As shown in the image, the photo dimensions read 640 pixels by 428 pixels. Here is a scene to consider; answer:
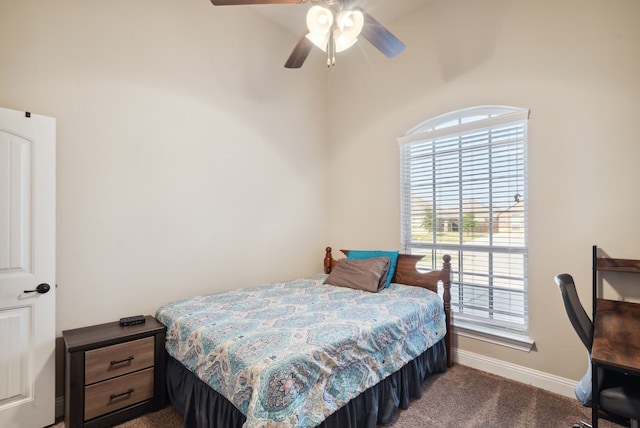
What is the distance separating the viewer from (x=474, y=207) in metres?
2.77

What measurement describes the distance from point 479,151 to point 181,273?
2814mm

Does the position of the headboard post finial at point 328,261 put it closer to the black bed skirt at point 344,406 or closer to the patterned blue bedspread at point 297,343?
the patterned blue bedspread at point 297,343

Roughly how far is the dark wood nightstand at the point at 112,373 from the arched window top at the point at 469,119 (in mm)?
2850

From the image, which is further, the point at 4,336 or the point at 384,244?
the point at 384,244

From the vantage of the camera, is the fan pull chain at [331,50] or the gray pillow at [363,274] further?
the gray pillow at [363,274]

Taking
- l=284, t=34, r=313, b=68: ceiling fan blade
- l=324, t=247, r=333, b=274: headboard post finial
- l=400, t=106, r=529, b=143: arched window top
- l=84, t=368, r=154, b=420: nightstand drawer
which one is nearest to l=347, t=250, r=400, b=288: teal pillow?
l=324, t=247, r=333, b=274: headboard post finial

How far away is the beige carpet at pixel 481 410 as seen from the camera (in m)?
1.94

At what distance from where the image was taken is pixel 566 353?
2258 mm

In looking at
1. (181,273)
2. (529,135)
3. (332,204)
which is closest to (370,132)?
(332,204)

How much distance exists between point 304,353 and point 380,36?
2029 millimetres

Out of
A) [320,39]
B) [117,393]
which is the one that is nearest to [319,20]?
[320,39]

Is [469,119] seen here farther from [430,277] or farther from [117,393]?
[117,393]

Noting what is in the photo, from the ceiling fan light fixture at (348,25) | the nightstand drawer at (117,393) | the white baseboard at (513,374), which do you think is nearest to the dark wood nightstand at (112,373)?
the nightstand drawer at (117,393)

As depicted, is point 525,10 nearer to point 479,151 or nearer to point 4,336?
point 479,151
